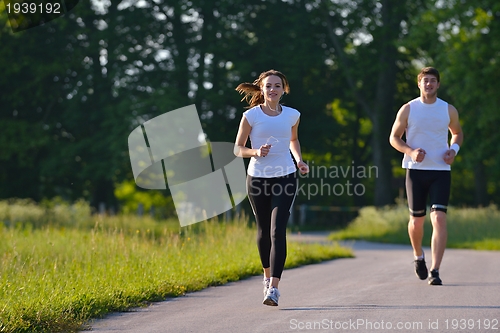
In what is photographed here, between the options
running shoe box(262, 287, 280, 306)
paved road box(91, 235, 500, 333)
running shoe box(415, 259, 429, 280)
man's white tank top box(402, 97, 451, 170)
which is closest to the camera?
paved road box(91, 235, 500, 333)

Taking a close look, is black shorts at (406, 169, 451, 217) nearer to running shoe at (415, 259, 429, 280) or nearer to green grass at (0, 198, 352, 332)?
running shoe at (415, 259, 429, 280)

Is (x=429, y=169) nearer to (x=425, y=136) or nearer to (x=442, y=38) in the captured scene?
(x=425, y=136)

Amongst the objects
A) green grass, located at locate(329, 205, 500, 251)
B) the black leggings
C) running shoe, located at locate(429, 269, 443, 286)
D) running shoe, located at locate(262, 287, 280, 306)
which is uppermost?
the black leggings

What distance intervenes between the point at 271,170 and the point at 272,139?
0.89ft

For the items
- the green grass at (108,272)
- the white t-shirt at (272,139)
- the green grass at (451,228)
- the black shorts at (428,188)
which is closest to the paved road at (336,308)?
the green grass at (108,272)

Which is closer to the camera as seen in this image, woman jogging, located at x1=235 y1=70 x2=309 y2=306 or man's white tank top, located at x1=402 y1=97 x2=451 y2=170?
woman jogging, located at x1=235 y1=70 x2=309 y2=306

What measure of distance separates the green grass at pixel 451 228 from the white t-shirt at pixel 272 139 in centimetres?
1398

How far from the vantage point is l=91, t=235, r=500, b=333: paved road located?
248 inches

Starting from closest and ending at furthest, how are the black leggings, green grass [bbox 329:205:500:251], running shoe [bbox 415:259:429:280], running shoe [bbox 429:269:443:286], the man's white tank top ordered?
the black leggings, the man's white tank top, running shoe [bbox 429:269:443:286], running shoe [bbox 415:259:429:280], green grass [bbox 329:205:500:251]

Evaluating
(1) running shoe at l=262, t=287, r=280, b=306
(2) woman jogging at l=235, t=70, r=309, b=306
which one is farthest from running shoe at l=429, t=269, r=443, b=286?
(1) running shoe at l=262, t=287, r=280, b=306

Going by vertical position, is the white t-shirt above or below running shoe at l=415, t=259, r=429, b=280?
above

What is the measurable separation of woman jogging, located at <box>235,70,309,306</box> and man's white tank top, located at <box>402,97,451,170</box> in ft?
5.67

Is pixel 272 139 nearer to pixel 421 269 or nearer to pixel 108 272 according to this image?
pixel 421 269

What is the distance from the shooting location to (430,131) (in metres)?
8.98
